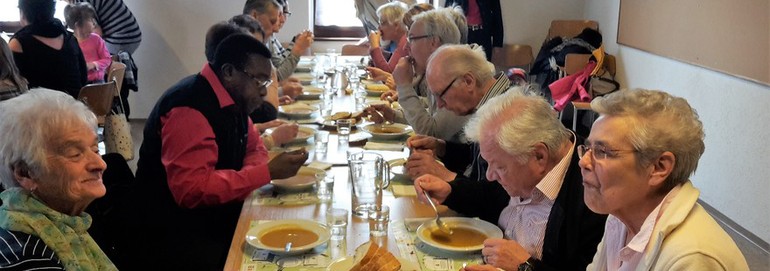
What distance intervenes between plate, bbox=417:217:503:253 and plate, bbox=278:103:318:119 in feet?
5.47

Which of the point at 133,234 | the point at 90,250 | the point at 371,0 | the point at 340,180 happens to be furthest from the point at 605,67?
the point at 90,250

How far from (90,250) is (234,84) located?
0.83 meters

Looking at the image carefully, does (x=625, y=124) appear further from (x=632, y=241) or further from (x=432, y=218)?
(x=432, y=218)

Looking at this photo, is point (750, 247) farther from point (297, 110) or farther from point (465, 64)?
point (297, 110)

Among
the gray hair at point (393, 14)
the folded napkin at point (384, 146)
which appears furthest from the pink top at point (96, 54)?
the folded napkin at point (384, 146)

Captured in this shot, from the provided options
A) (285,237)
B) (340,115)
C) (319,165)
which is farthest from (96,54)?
(285,237)

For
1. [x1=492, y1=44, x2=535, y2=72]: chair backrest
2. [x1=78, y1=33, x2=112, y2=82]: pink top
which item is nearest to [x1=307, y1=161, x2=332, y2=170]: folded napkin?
[x1=78, y1=33, x2=112, y2=82]: pink top

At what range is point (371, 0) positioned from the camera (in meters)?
5.89

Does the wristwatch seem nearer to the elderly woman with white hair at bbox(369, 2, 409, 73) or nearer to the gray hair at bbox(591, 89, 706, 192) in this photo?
the gray hair at bbox(591, 89, 706, 192)

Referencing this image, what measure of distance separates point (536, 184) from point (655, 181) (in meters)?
0.47

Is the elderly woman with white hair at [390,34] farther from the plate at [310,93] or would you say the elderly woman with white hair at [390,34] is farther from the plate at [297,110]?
the plate at [297,110]

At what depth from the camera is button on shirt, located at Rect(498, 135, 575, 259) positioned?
5.52 feet

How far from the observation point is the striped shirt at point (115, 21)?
229 inches

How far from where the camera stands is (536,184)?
172 cm
